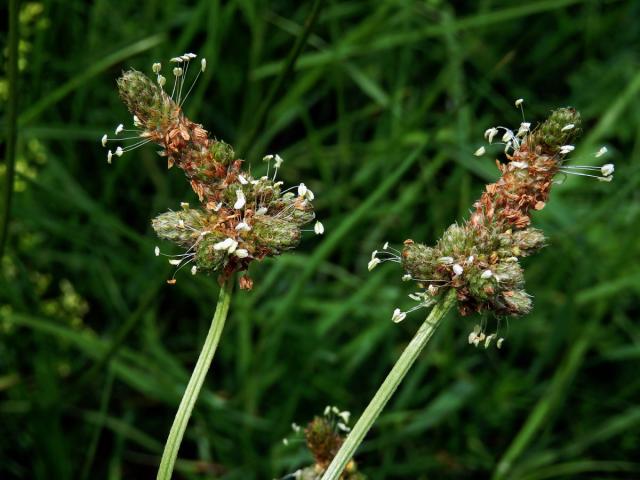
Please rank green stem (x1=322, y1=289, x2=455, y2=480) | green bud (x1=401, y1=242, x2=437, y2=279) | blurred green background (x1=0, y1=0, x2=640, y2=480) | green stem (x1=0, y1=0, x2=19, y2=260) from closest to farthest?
green stem (x1=322, y1=289, x2=455, y2=480) < green bud (x1=401, y1=242, x2=437, y2=279) < green stem (x1=0, y1=0, x2=19, y2=260) < blurred green background (x1=0, y1=0, x2=640, y2=480)

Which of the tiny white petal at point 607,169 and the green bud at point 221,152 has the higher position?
the tiny white petal at point 607,169

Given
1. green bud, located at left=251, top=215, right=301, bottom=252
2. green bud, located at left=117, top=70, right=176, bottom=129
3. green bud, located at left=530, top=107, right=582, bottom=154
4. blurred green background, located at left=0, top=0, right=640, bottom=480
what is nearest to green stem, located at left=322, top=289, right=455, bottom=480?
green bud, located at left=251, top=215, right=301, bottom=252

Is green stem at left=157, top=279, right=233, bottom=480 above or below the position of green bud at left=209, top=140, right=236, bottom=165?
below

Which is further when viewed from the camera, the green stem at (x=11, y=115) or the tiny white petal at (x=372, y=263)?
the green stem at (x=11, y=115)

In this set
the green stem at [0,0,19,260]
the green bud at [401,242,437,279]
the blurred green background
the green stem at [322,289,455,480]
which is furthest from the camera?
the blurred green background

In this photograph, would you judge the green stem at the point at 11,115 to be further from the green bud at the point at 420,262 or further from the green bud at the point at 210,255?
the green bud at the point at 420,262

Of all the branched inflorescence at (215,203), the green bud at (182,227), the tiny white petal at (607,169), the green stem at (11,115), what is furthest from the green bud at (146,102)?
the tiny white petal at (607,169)

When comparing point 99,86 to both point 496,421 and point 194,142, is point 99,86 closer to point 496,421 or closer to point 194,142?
point 496,421

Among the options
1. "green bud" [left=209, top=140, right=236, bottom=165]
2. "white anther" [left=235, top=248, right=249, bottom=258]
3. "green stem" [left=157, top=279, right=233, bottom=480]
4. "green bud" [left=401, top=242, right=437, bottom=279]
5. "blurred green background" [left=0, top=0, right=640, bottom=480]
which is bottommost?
"green stem" [left=157, top=279, right=233, bottom=480]

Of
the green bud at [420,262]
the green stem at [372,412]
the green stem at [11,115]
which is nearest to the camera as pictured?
the green stem at [372,412]

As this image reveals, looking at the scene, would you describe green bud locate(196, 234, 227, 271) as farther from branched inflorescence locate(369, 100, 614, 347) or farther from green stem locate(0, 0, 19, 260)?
green stem locate(0, 0, 19, 260)
